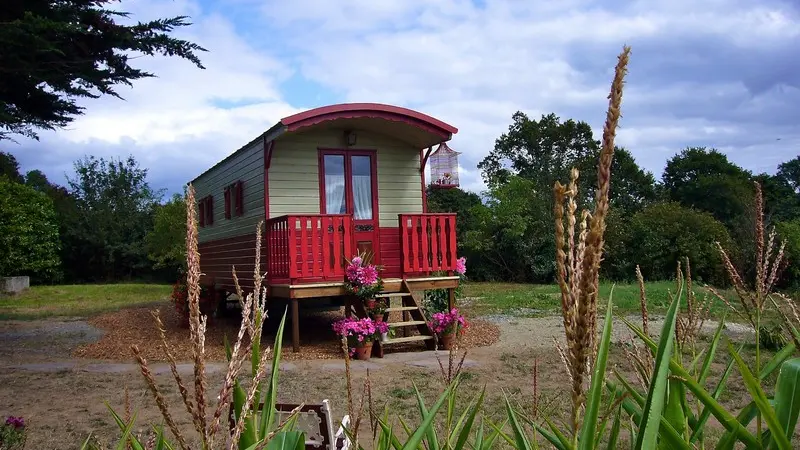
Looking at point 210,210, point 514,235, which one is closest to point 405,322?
point 210,210

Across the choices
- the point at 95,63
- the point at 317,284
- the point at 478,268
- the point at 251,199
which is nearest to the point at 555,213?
the point at 95,63

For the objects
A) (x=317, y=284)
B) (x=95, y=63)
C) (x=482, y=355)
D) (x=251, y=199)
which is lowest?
(x=482, y=355)

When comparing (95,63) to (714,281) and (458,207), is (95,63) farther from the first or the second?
(458,207)

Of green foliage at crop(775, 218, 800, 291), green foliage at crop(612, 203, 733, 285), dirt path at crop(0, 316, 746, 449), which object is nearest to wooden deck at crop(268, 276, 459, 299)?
dirt path at crop(0, 316, 746, 449)

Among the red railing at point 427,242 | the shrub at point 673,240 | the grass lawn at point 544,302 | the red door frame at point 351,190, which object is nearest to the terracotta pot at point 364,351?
the red railing at point 427,242

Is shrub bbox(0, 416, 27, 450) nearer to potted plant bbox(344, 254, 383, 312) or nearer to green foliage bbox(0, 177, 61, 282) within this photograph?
potted plant bbox(344, 254, 383, 312)

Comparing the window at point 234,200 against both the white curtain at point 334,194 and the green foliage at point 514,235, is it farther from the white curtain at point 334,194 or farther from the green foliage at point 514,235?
the green foliage at point 514,235

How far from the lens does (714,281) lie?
19281mm

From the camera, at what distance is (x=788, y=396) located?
79 cm

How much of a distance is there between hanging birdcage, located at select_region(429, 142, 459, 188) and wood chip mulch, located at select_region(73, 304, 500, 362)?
3899mm

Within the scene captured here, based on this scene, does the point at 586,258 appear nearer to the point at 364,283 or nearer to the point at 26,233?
the point at 364,283

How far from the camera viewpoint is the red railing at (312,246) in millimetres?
8422

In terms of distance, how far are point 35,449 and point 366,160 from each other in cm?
659

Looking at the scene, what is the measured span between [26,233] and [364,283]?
782 inches
